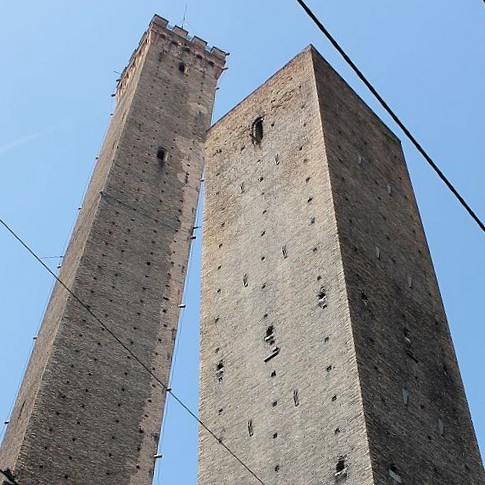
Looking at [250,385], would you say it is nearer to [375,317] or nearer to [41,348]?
[375,317]

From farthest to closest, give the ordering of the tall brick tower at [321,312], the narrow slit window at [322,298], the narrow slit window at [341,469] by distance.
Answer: the narrow slit window at [322,298]
the tall brick tower at [321,312]
the narrow slit window at [341,469]

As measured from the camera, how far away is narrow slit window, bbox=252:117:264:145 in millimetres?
14062

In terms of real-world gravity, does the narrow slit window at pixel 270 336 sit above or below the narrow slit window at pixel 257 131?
below

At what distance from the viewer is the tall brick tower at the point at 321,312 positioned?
9.55m

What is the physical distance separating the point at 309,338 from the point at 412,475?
187 cm

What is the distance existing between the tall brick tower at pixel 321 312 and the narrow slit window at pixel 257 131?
0.09 ft

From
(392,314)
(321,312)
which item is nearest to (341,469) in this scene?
(321,312)

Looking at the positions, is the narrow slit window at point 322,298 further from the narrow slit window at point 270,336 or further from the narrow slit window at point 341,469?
the narrow slit window at point 341,469

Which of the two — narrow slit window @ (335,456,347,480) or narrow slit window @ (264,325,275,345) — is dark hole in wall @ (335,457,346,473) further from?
narrow slit window @ (264,325,275,345)

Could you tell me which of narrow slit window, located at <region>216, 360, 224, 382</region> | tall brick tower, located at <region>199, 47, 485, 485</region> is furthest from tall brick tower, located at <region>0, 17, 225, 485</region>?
narrow slit window, located at <region>216, 360, 224, 382</region>

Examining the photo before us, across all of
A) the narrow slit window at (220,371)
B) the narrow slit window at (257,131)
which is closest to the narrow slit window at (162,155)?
the narrow slit window at (257,131)

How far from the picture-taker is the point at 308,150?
42.1ft

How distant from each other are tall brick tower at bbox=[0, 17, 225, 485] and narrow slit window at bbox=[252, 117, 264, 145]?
447 cm

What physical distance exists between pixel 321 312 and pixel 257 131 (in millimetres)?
4405
